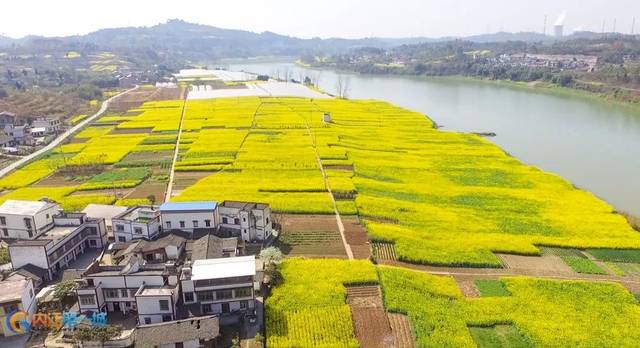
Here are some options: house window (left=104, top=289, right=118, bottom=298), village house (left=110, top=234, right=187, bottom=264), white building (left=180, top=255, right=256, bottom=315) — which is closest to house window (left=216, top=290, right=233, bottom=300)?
white building (left=180, top=255, right=256, bottom=315)

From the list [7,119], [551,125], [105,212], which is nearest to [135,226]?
[105,212]

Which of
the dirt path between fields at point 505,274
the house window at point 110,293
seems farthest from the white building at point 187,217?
the dirt path between fields at point 505,274

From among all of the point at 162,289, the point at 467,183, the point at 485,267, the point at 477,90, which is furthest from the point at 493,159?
the point at 477,90

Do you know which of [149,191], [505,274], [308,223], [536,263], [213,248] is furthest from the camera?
[149,191]

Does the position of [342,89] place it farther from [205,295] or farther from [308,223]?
[205,295]

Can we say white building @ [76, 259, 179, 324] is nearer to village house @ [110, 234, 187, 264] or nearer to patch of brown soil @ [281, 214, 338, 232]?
village house @ [110, 234, 187, 264]

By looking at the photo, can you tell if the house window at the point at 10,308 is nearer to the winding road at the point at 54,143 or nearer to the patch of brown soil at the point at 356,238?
the patch of brown soil at the point at 356,238

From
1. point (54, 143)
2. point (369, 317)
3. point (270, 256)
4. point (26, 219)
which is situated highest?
point (26, 219)
